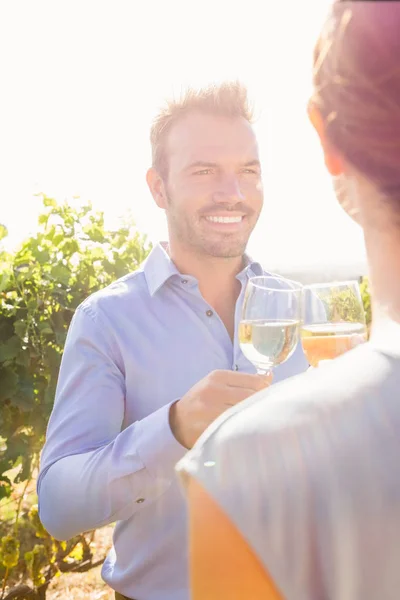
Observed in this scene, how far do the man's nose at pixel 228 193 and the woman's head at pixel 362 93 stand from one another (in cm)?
197

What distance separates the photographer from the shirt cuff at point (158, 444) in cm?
195

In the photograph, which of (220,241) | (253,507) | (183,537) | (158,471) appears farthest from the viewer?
(220,241)

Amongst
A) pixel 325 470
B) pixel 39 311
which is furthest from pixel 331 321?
pixel 39 311

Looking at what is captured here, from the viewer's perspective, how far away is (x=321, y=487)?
0.69 m

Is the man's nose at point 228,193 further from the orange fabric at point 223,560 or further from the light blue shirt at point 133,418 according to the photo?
the orange fabric at point 223,560

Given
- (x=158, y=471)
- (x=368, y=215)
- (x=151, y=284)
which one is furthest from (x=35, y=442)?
(x=368, y=215)

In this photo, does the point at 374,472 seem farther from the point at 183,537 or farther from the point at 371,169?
the point at 183,537

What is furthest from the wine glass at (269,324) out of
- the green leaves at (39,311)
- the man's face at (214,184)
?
the green leaves at (39,311)

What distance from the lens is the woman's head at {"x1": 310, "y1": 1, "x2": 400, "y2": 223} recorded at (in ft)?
2.43

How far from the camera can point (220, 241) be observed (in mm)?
2832

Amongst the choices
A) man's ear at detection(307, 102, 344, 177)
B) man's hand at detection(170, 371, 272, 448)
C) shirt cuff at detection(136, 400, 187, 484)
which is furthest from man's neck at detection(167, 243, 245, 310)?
man's ear at detection(307, 102, 344, 177)

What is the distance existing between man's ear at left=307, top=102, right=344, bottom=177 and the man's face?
1.94 metres

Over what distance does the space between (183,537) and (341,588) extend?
1700 millimetres

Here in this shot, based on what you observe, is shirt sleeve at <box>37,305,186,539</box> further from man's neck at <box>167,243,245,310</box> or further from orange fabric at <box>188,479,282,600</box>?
orange fabric at <box>188,479,282,600</box>
